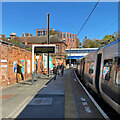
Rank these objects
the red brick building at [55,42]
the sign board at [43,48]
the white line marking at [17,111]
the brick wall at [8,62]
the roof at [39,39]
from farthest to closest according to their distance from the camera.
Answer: the roof at [39,39]
the red brick building at [55,42]
the sign board at [43,48]
the brick wall at [8,62]
the white line marking at [17,111]

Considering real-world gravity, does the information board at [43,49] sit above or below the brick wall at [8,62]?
above

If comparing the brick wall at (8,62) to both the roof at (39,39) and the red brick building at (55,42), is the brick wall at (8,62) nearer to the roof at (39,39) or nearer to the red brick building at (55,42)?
the red brick building at (55,42)

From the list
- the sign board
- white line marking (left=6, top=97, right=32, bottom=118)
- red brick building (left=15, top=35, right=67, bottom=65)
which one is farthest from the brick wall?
red brick building (left=15, top=35, right=67, bottom=65)

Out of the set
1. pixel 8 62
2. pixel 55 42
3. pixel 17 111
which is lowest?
pixel 17 111

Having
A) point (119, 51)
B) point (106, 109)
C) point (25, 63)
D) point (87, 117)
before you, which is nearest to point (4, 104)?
point (87, 117)

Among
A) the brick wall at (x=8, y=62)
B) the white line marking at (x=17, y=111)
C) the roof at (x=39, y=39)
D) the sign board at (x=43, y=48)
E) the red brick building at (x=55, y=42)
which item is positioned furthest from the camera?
the roof at (x=39, y=39)

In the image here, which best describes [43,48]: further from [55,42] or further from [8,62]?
[55,42]

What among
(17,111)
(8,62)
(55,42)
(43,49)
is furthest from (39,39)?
(17,111)

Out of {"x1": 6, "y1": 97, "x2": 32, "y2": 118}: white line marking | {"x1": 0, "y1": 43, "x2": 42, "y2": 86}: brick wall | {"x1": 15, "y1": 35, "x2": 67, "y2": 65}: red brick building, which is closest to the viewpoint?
{"x1": 6, "y1": 97, "x2": 32, "y2": 118}: white line marking

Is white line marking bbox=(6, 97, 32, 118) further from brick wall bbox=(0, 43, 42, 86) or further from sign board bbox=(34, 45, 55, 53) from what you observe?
sign board bbox=(34, 45, 55, 53)

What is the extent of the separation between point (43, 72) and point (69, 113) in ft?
62.2

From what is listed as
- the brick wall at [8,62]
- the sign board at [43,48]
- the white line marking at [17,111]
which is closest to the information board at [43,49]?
the sign board at [43,48]

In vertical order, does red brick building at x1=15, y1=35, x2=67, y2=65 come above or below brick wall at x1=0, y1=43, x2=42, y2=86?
above

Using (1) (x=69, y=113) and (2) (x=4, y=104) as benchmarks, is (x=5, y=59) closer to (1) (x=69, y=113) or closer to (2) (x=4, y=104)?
(2) (x=4, y=104)
